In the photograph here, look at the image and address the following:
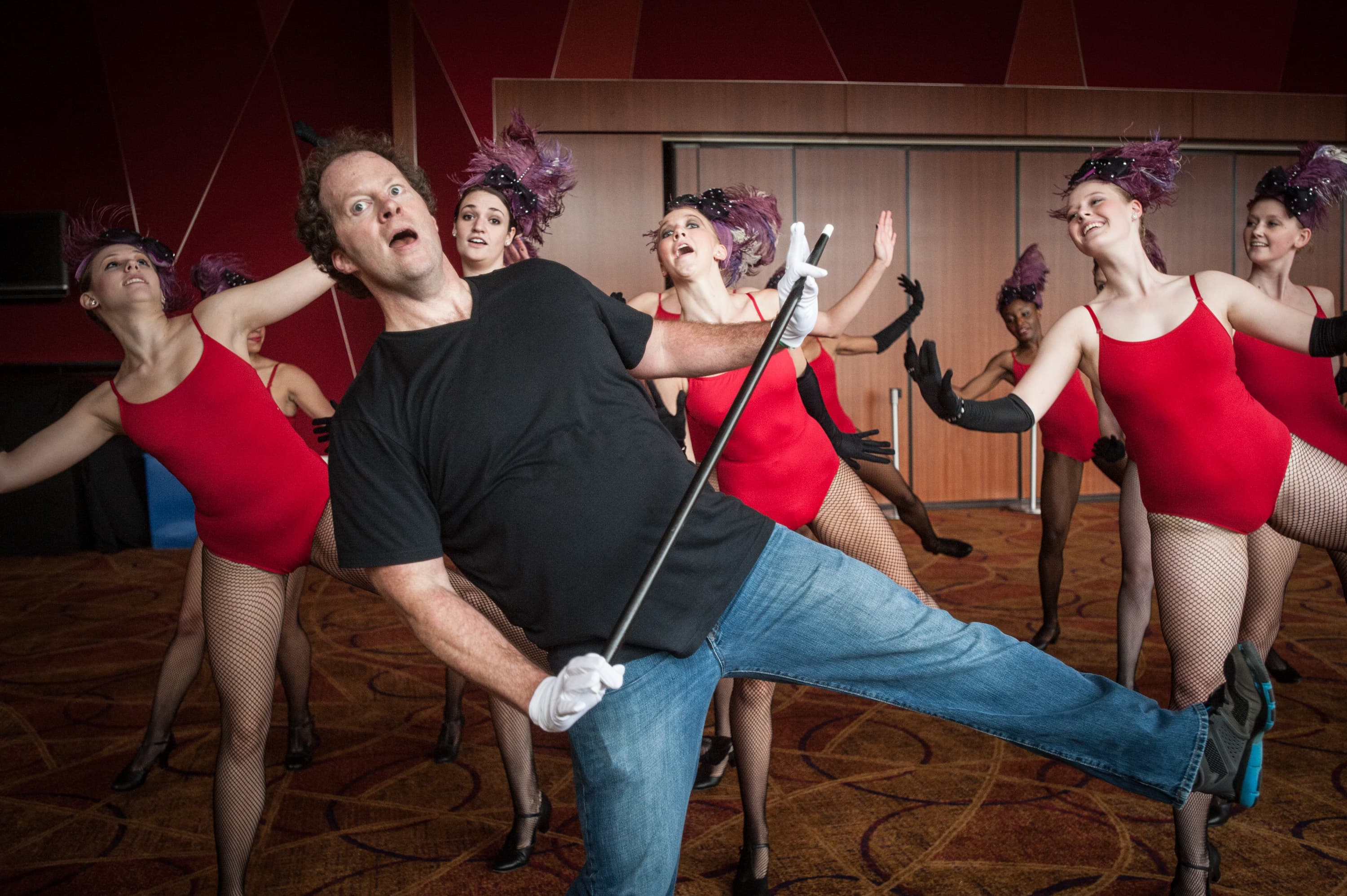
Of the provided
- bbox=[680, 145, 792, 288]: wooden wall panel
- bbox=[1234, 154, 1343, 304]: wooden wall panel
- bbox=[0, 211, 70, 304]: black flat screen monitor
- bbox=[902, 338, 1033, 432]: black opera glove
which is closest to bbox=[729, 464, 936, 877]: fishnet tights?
bbox=[902, 338, 1033, 432]: black opera glove

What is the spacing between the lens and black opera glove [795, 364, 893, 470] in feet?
8.86

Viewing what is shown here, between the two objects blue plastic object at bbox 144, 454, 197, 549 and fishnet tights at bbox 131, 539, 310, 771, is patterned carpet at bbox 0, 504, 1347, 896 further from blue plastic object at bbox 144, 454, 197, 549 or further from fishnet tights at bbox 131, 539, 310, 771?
blue plastic object at bbox 144, 454, 197, 549

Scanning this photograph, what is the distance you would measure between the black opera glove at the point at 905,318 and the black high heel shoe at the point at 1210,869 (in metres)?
1.97

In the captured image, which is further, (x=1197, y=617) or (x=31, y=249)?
(x=31, y=249)

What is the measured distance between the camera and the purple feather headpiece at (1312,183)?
2.71 metres

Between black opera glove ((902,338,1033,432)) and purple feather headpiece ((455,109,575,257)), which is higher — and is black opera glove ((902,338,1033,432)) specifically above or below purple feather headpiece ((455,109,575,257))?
below

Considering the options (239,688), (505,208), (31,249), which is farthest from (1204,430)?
(31,249)

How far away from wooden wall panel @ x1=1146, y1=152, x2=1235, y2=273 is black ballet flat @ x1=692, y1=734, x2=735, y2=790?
592 centimetres

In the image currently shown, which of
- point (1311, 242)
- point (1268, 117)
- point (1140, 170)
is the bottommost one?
point (1140, 170)

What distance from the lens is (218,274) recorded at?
12.4ft

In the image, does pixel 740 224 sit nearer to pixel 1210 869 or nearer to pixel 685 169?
pixel 1210 869

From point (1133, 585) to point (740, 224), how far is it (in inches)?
65.6

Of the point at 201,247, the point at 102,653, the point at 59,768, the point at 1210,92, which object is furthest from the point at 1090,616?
the point at 201,247

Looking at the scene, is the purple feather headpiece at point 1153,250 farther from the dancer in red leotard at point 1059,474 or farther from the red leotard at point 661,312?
the red leotard at point 661,312
